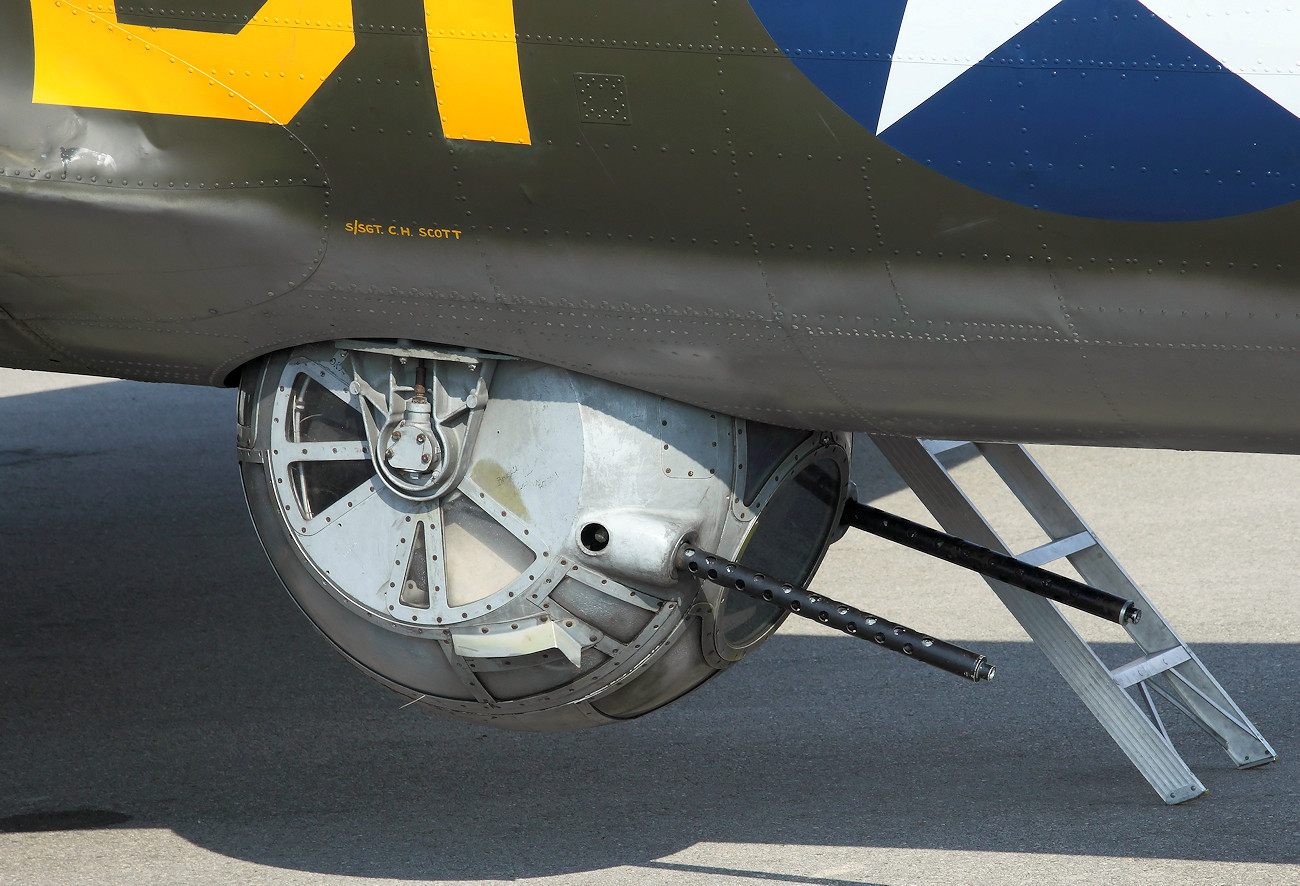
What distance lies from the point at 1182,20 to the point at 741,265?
136cm

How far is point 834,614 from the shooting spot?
14.6 feet

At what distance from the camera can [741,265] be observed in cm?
415

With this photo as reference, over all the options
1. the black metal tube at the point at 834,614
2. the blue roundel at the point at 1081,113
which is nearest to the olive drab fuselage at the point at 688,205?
the blue roundel at the point at 1081,113

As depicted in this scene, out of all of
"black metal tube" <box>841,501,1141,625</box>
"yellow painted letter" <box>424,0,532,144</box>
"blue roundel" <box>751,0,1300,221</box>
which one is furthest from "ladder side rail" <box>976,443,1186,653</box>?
"yellow painted letter" <box>424,0,532,144</box>

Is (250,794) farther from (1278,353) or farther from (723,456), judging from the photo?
(1278,353)

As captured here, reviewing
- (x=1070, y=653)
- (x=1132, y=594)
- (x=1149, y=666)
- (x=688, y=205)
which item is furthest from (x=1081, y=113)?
(x=1149, y=666)

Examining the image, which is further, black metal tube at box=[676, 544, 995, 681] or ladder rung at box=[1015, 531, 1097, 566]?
ladder rung at box=[1015, 531, 1097, 566]

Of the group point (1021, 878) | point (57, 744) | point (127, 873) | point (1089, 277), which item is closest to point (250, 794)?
point (127, 873)

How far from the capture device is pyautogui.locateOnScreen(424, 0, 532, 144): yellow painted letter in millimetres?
4117

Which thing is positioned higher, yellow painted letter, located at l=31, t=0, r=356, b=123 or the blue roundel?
yellow painted letter, located at l=31, t=0, r=356, b=123

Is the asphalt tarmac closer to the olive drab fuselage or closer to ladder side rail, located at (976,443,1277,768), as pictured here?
ladder side rail, located at (976,443,1277,768)

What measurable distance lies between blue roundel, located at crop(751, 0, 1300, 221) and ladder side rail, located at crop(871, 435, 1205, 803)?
196 cm

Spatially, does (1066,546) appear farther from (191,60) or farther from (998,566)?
(191,60)

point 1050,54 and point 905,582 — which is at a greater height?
point 1050,54
